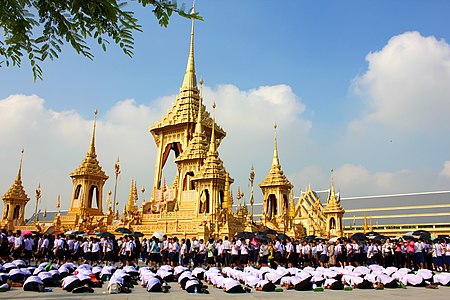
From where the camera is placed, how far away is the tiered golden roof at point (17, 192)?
45.2m

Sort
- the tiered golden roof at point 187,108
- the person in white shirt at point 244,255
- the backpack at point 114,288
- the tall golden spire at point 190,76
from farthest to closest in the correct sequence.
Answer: the tall golden spire at point 190,76, the tiered golden roof at point 187,108, the person in white shirt at point 244,255, the backpack at point 114,288

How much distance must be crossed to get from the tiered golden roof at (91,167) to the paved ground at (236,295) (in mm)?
35025

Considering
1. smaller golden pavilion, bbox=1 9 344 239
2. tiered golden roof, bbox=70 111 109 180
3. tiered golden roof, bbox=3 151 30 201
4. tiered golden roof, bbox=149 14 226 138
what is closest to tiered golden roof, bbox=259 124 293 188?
smaller golden pavilion, bbox=1 9 344 239

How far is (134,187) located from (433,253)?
108ft

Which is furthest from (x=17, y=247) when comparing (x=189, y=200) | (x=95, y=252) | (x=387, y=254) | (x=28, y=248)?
(x=189, y=200)

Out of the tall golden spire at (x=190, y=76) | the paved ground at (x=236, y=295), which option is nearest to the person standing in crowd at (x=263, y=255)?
the paved ground at (x=236, y=295)

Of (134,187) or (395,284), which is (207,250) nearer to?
(395,284)

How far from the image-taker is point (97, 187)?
44.8m

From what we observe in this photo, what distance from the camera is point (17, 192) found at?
1809 inches

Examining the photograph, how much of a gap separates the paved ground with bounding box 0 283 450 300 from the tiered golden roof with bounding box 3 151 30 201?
129ft

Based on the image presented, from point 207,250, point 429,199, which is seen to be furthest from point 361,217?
point 207,250

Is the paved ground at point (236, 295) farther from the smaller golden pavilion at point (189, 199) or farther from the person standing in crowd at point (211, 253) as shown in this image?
the smaller golden pavilion at point (189, 199)

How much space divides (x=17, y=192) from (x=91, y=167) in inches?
372

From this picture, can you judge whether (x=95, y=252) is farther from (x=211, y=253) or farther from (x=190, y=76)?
(x=190, y=76)
